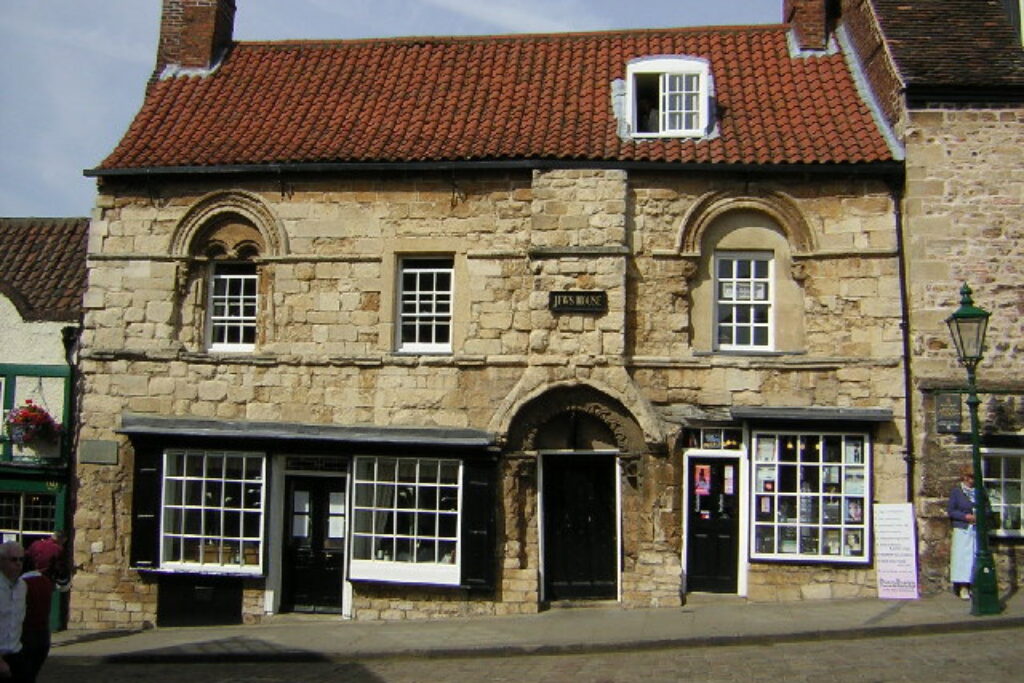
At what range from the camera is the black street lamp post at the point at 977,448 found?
12.4 meters

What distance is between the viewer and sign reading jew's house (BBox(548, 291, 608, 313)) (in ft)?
48.2

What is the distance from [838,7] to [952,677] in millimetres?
11558

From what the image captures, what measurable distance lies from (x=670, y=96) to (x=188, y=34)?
26.4 feet

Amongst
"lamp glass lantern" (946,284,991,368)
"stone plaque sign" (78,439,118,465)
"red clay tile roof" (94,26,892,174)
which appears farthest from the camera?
"stone plaque sign" (78,439,118,465)

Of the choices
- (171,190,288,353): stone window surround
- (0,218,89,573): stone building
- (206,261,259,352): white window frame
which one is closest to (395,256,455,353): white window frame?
(171,190,288,353): stone window surround

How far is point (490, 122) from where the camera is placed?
15.8 meters

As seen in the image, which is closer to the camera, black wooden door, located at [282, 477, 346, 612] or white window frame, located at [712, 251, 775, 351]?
white window frame, located at [712, 251, 775, 351]

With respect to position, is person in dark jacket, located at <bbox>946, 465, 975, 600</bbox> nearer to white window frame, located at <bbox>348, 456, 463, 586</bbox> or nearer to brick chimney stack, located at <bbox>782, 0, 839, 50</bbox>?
white window frame, located at <bbox>348, 456, 463, 586</bbox>

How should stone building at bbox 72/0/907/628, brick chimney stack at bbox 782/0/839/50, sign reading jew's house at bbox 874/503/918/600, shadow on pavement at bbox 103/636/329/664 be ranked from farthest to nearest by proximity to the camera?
brick chimney stack at bbox 782/0/839/50 → stone building at bbox 72/0/907/628 → sign reading jew's house at bbox 874/503/918/600 → shadow on pavement at bbox 103/636/329/664

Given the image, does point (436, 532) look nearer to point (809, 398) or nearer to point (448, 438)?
point (448, 438)

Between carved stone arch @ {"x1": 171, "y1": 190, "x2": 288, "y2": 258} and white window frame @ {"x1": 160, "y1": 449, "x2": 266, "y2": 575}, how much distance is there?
2.94 metres

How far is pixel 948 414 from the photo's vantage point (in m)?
14.0

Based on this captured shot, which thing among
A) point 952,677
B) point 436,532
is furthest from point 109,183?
point 952,677

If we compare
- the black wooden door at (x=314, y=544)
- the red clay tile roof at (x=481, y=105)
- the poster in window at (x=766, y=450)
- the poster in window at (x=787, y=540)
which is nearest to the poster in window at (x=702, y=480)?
the poster in window at (x=766, y=450)
